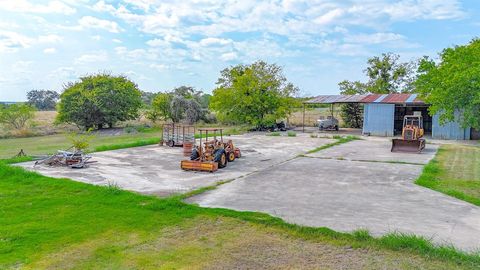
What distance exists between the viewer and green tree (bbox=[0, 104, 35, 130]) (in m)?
26.1

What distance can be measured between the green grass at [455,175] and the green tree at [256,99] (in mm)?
12766

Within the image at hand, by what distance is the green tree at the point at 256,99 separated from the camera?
1046 inches

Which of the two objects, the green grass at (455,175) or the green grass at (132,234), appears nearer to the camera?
the green grass at (132,234)

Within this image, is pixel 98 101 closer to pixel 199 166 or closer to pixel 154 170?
pixel 154 170

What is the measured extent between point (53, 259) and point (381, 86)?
112ft

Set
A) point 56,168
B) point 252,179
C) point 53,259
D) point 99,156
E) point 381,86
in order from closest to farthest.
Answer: point 53,259 → point 252,179 → point 56,168 → point 99,156 → point 381,86

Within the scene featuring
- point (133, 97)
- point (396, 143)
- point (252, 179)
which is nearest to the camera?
point (252, 179)

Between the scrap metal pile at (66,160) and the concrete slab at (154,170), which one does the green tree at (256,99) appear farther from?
the scrap metal pile at (66,160)

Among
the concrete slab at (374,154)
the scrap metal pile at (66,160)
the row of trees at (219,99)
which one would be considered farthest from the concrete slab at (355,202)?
the row of trees at (219,99)

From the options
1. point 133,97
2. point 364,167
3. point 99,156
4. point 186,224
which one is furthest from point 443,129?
point 133,97

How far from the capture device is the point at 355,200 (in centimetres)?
789

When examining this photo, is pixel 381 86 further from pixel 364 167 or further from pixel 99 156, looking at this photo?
pixel 99 156

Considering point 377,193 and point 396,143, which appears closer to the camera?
point 377,193

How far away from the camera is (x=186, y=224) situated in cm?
639
